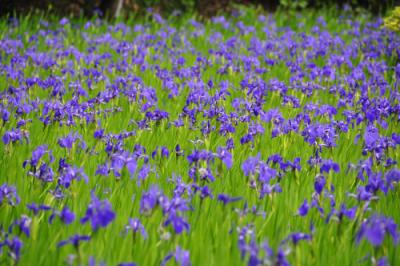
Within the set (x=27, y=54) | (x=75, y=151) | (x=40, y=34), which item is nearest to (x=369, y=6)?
(x=40, y=34)

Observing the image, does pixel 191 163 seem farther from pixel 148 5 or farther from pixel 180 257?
pixel 148 5

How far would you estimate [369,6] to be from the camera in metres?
14.0

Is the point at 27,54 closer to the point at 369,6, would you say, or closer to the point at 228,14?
the point at 228,14

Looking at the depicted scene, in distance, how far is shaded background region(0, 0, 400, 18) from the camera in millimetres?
10203

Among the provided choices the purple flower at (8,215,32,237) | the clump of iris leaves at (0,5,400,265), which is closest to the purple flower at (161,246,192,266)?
the clump of iris leaves at (0,5,400,265)

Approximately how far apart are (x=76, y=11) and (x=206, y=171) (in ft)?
30.7

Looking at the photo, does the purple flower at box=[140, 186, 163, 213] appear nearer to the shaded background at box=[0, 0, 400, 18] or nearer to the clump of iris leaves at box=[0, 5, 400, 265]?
the clump of iris leaves at box=[0, 5, 400, 265]

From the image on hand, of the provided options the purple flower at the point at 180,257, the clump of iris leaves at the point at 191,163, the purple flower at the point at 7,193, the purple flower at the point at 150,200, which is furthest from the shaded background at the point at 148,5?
the purple flower at the point at 180,257

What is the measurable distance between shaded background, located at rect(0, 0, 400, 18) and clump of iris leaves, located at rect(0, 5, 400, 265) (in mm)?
3052

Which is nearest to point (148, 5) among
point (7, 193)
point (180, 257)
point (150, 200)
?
point (7, 193)

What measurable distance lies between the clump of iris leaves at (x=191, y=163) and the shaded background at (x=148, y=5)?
305cm

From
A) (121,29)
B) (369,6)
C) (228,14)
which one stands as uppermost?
(369,6)

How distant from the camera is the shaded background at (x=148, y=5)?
33.5ft

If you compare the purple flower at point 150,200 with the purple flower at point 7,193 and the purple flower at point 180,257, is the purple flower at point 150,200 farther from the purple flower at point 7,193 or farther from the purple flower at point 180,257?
the purple flower at point 7,193
